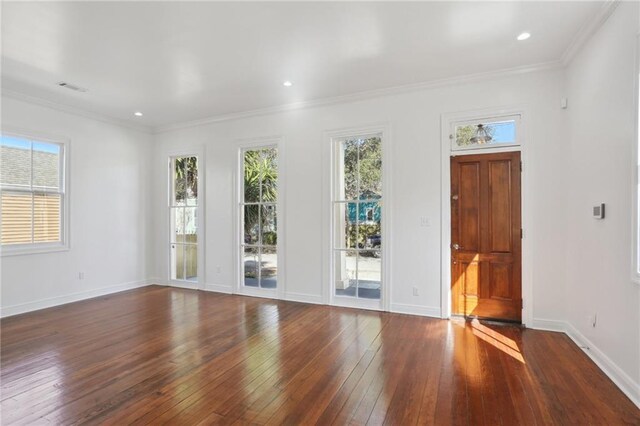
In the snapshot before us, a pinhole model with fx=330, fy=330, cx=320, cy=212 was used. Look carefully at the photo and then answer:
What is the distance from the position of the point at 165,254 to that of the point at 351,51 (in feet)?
16.7

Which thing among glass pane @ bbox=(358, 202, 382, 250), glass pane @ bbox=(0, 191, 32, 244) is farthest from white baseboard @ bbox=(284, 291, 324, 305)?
glass pane @ bbox=(0, 191, 32, 244)

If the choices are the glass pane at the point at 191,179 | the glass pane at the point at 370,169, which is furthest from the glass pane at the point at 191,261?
the glass pane at the point at 370,169

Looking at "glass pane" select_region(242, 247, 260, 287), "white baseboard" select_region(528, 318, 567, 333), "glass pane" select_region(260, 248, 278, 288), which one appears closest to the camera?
"white baseboard" select_region(528, 318, 567, 333)

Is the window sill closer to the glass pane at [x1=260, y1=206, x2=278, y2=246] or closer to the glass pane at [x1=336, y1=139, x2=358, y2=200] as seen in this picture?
the glass pane at [x1=260, y1=206, x2=278, y2=246]

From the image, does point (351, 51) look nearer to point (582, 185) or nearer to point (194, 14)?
point (194, 14)

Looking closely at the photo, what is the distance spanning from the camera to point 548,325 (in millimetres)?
3770

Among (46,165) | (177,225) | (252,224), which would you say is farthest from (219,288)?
(46,165)

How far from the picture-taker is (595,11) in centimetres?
279

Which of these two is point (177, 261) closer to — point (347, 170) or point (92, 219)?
point (92, 219)

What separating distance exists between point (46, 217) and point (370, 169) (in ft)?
16.0

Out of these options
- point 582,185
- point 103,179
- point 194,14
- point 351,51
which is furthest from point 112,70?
point 582,185

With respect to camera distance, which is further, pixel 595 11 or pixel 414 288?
pixel 414 288

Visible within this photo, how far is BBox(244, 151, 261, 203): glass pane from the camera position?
5.59m

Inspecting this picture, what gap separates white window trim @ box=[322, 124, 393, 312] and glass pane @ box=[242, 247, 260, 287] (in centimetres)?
129
